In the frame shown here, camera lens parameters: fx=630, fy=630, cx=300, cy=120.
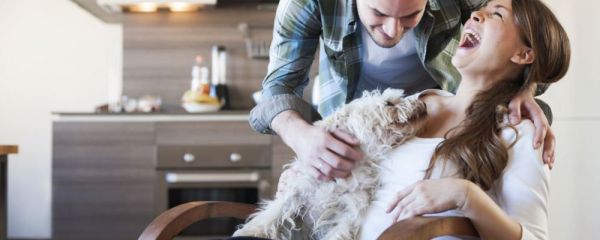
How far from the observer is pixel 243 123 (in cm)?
325

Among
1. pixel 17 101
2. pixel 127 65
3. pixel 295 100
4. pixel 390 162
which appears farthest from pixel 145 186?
pixel 390 162

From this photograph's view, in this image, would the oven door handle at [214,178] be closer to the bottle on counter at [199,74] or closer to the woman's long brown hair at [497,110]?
the bottle on counter at [199,74]

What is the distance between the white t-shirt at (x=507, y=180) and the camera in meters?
1.14

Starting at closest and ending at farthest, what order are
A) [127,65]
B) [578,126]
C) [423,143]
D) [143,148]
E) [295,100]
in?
[423,143] < [295,100] < [578,126] < [143,148] < [127,65]

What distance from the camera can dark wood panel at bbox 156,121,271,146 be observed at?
3244 mm

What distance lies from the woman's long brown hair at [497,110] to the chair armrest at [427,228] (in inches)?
6.1

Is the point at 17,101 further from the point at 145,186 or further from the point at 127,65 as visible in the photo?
the point at 145,186

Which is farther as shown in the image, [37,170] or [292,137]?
[37,170]

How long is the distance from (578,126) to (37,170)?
10.0 ft

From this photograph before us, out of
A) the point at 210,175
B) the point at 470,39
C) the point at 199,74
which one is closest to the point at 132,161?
the point at 210,175

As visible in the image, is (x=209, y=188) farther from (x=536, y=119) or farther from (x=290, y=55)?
(x=536, y=119)

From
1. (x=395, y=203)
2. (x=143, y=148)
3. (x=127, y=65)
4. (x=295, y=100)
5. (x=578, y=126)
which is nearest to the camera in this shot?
(x=395, y=203)

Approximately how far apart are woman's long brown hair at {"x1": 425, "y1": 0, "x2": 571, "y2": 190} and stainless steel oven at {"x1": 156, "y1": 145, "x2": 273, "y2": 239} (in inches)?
79.1

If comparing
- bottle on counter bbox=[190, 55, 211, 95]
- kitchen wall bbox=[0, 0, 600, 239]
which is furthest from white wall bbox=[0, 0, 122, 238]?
bottle on counter bbox=[190, 55, 211, 95]
